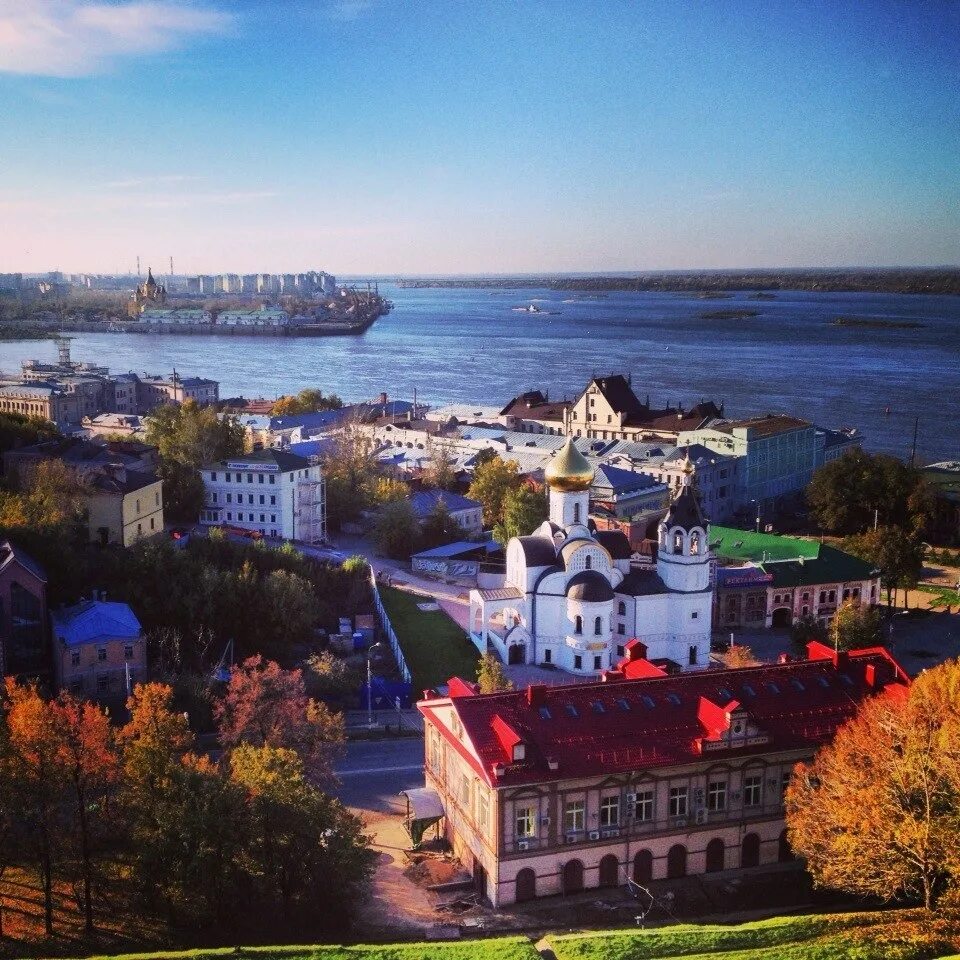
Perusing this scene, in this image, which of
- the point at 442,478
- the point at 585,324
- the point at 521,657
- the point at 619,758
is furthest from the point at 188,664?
the point at 585,324

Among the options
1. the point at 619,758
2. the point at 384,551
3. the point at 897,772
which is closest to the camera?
the point at 897,772

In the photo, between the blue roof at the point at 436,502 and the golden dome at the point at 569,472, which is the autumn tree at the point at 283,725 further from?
the blue roof at the point at 436,502

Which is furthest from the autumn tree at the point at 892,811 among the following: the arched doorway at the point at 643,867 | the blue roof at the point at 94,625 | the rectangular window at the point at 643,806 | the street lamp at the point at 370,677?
the blue roof at the point at 94,625

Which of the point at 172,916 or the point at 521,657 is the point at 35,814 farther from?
the point at 521,657

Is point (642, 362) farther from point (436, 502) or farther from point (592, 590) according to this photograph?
point (592, 590)

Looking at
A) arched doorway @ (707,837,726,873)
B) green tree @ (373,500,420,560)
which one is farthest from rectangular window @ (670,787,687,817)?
green tree @ (373,500,420,560)

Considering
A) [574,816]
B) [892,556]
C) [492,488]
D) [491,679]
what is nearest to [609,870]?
[574,816]

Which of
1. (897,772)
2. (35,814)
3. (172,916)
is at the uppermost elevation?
(897,772)

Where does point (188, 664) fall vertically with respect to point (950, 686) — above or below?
below

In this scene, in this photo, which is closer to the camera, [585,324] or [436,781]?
[436,781]
